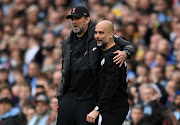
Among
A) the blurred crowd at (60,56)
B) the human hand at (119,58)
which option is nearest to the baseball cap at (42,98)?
the blurred crowd at (60,56)

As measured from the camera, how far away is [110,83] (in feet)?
18.7

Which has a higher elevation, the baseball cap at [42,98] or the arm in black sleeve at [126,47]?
the arm in black sleeve at [126,47]

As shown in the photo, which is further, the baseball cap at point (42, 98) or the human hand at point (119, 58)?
the baseball cap at point (42, 98)

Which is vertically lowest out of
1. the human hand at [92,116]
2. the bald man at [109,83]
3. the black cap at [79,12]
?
the human hand at [92,116]

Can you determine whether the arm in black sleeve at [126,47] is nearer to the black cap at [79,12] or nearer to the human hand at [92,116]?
the black cap at [79,12]

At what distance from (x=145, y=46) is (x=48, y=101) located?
10.3 ft

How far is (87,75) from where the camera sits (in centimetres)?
599

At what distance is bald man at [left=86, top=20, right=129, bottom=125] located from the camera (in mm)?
5734

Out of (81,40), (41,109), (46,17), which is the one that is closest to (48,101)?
(41,109)

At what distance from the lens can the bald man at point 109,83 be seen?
573 centimetres

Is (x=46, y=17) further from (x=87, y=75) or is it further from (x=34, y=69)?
Result: (x=87, y=75)

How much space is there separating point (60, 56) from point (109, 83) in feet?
21.0

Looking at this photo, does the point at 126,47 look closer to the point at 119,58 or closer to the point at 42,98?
the point at 119,58

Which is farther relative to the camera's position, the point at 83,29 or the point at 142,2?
the point at 142,2
